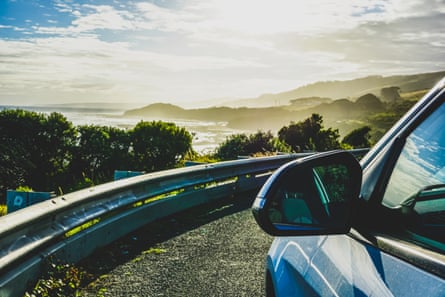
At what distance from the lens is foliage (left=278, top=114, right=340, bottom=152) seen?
937 inches

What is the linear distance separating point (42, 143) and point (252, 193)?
6265mm

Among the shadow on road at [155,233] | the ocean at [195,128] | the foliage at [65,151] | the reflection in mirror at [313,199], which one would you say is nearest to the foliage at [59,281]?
the shadow on road at [155,233]

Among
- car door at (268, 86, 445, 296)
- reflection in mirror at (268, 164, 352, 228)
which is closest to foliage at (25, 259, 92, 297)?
reflection in mirror at (268, 164, 352, 228)

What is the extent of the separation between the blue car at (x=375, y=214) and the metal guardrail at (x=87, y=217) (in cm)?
249

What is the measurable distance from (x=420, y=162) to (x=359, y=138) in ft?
89.2

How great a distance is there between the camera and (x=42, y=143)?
14.0 metres

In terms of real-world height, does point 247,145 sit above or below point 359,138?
above

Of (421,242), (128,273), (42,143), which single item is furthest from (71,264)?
(42,143)

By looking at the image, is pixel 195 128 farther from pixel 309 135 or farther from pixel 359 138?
pixel 309 135

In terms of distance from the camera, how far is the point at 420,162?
1.80 meters

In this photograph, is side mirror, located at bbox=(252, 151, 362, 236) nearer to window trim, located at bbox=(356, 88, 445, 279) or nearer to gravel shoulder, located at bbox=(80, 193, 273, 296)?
window trim, located at bbox=(356, 88, 445, 279)

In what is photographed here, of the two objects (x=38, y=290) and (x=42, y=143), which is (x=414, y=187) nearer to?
(x=38, y=290)

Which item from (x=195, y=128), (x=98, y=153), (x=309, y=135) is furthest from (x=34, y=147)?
(x=195, y=128)

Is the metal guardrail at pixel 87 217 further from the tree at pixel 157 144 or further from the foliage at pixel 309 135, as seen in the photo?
the foliage at pixel 309 135
